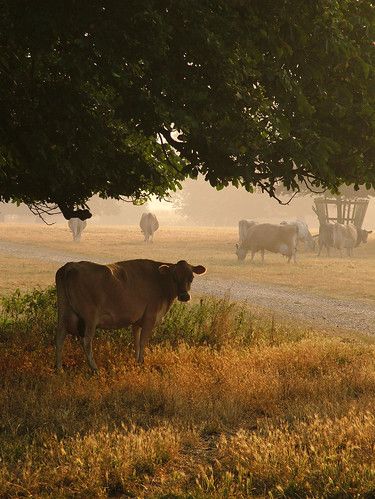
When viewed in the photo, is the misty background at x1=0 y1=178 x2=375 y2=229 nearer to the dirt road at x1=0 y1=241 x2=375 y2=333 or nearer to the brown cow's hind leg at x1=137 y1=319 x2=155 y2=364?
the dirt road at x1=0 y1=241 x2=375 y2=333

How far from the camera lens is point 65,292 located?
1024 cm

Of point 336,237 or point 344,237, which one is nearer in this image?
point 336,237

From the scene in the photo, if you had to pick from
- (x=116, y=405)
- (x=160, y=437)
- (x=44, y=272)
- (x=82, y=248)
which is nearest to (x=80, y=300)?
(x=116, y=405)

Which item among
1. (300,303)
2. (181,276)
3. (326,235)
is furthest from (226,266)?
(181,276)

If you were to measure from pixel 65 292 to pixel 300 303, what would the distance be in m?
11.9

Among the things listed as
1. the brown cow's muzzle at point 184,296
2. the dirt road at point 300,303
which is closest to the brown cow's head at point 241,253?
the dirt road at point 300,303

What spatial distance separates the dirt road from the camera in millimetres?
18006

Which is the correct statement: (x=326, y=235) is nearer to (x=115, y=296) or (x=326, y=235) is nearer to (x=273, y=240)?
(x=273, y=240)

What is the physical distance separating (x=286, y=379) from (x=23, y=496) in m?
4.76

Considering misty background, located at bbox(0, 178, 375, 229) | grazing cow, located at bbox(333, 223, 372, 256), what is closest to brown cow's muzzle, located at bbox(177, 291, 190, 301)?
grazing cow, located at bbox(333, 223, 372, 256)

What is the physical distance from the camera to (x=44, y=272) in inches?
1109

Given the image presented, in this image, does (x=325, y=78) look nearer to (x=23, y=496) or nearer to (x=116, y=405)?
(x=116, y=405)

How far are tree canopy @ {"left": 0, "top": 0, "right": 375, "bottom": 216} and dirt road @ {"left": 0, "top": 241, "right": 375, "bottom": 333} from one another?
5470mm

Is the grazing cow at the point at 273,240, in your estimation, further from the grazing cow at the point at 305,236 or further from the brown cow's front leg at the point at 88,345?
the brown cow's front leg at the point at 88,345
